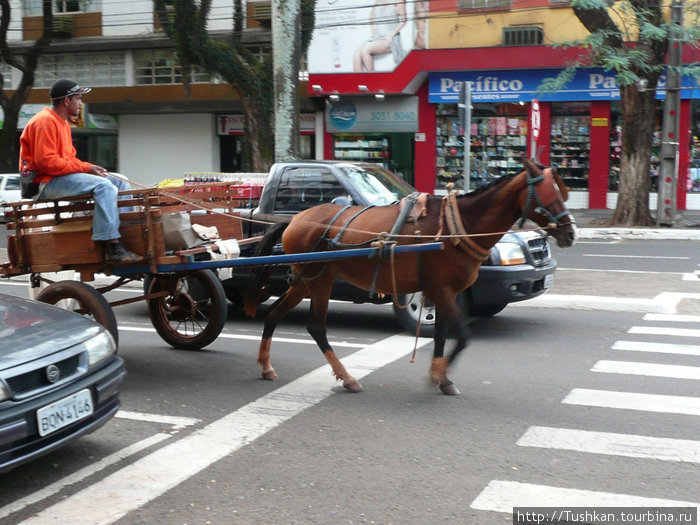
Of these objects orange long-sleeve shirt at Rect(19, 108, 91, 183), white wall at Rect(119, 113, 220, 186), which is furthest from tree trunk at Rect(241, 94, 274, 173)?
orange long-sleeve shirt at Rect(19, 108, 91, 183)

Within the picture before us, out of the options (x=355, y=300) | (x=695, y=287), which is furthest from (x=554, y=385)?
(x=695, y=287)

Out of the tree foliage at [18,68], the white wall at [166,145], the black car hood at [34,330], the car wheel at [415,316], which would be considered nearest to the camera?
the black car hood at [34,330]

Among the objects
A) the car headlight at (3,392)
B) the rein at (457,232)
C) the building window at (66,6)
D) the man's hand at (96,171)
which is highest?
the building window at (66,6)

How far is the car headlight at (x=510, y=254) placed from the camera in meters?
8.41

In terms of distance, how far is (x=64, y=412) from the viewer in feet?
14.6

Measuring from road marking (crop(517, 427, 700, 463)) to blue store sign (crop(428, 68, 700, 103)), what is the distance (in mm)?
19619

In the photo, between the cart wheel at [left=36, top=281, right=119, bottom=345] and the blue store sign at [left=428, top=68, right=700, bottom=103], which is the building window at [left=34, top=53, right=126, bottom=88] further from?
the cart wheel at [left=36, top=281, right=119, bottom=345]

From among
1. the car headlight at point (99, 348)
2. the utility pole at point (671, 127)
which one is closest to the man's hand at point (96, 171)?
the car headlight at point (99, 348)

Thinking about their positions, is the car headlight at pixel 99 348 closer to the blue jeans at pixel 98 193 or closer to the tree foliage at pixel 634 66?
the blue jeans at pixel 98 193

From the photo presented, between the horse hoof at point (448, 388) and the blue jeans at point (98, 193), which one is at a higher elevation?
the blue jeans at point (98, 193)

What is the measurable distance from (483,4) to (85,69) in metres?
16.9

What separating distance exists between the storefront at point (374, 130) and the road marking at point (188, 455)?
68.3ft

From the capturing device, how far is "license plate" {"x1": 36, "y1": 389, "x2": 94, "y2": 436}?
4285 mm

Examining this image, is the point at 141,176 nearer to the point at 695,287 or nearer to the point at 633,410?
the point at 695,287
